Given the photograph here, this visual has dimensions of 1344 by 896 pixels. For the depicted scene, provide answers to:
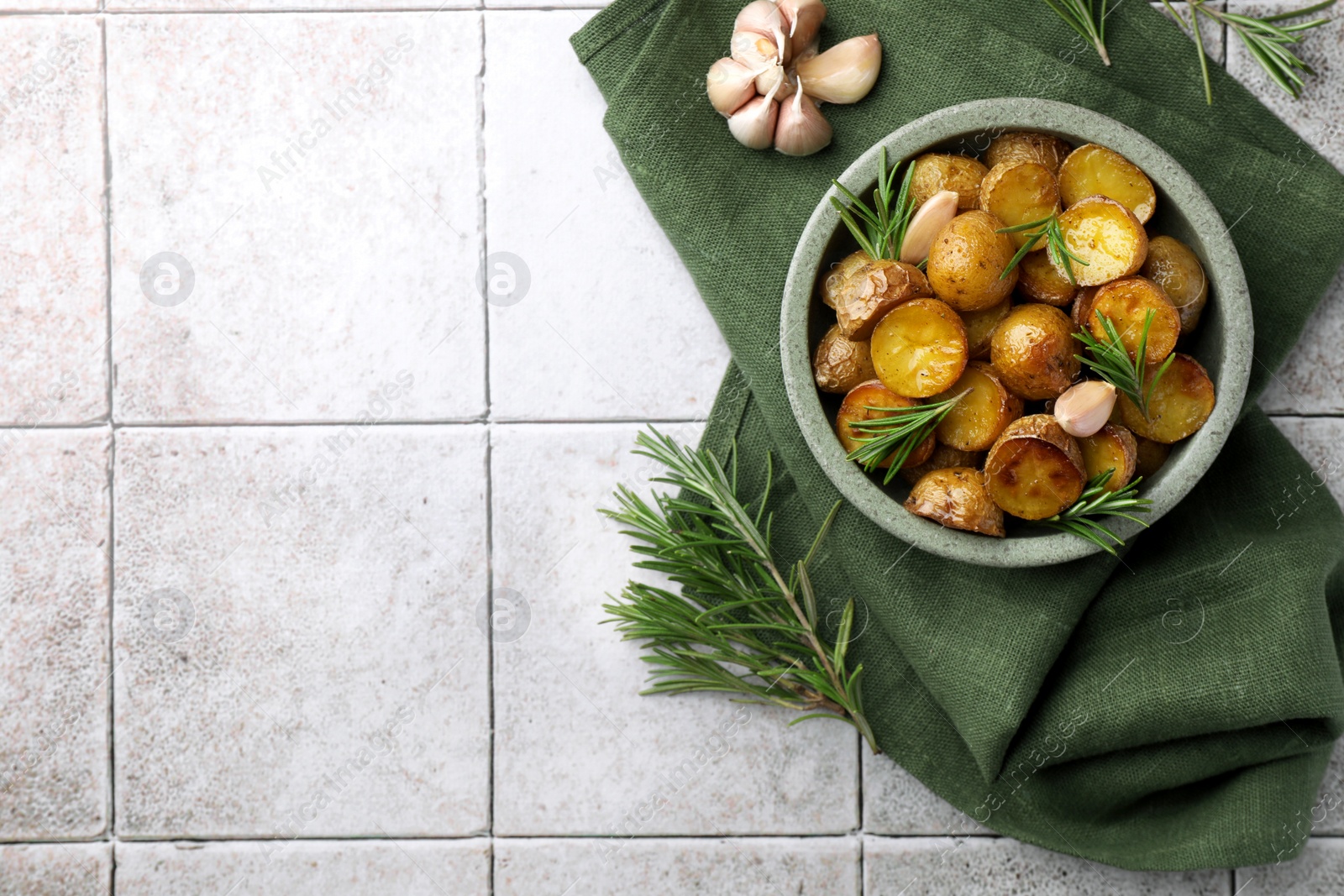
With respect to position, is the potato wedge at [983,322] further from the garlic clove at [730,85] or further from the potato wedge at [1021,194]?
the garlic clove at [730,85]

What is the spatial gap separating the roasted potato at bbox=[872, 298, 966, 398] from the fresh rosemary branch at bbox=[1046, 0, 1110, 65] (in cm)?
32

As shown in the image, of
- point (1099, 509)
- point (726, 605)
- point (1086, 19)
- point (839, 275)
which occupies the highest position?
point (1086, 19)

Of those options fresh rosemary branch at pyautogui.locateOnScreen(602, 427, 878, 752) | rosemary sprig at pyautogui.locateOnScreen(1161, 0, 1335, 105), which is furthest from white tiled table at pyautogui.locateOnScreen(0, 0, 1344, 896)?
rosemary sprig at pyautogui.locateOnScreen(1161, 0, 1335, 105)

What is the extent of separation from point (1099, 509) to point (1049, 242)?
7.4 inches

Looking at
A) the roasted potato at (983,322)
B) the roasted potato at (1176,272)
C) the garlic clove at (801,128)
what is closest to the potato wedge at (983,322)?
the roasted potato at (983,322)

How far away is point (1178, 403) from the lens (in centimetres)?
64

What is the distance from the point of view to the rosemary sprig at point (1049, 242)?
617mm

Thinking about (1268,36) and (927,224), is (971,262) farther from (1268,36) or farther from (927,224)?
Result: (1268,36)

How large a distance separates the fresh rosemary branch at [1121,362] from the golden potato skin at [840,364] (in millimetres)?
141

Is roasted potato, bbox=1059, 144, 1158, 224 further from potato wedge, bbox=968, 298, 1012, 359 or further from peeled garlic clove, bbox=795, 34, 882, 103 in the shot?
peeled garlic clove, bbox=795, 34, 882, 103

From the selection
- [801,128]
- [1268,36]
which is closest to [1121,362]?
[801,128]

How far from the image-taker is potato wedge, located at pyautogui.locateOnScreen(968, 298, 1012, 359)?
65cm

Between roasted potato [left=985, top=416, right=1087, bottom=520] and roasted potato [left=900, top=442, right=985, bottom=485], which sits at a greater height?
roasted potato [left=985, top=416, right=1087, bottom=520]

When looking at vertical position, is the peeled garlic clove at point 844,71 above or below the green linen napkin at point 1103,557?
above
